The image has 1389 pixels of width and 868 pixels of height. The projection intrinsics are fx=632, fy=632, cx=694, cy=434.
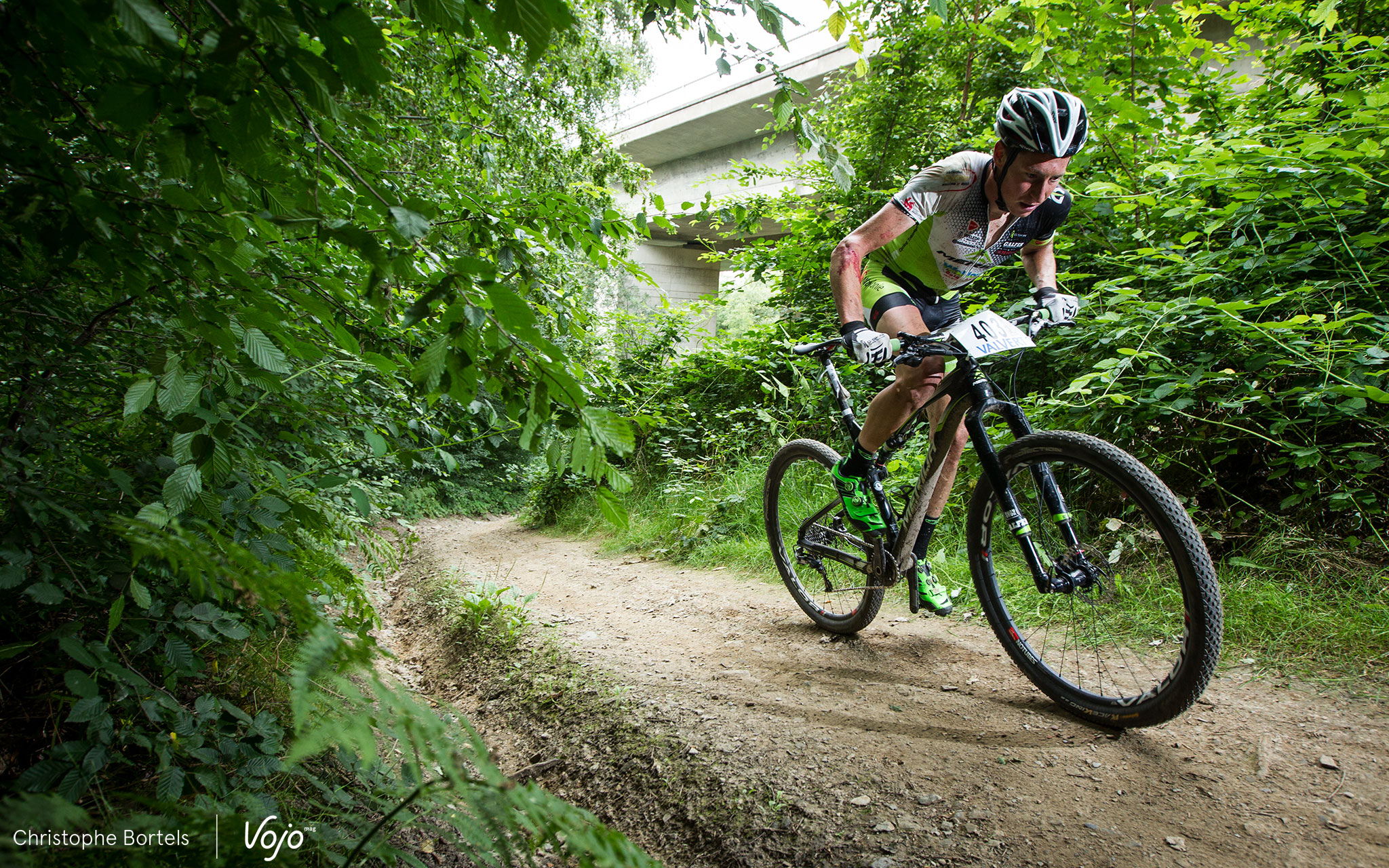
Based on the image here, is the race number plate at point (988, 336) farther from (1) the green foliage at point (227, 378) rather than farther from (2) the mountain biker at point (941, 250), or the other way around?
(1) the green foliage at point (227, 378)

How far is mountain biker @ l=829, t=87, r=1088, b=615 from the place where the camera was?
222cm

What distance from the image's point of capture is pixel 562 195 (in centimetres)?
190

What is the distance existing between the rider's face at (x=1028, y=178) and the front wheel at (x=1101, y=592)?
0.90 metres

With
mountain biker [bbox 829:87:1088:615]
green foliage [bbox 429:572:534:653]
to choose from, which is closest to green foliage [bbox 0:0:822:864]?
green foliage [bbox 429:572:534:653]

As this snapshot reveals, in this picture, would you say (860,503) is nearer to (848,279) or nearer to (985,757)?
(848,279)

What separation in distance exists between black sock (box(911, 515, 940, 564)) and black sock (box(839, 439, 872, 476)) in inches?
13.8

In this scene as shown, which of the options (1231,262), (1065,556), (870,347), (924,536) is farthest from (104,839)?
(1231,262)

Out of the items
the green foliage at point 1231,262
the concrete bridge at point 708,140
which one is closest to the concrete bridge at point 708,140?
the concrete bridge at point 708,140

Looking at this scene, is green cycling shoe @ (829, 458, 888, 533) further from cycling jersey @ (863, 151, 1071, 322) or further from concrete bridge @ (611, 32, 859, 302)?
concrete bridge @ (611, 32, 859, 302)

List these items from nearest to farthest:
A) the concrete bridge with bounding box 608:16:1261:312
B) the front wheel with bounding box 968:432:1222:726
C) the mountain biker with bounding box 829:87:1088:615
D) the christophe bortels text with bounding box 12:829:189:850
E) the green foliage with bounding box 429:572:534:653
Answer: the christophe bortels text with bounding box 12:829:189:850, the front wheel with bounding box 968:432:1222:726, the mountain biker with bounding box 829:87:1088:615, the green foliage with bounding box 429:572:534:653, the concrete bridge with bounding box 608:16:1261:312

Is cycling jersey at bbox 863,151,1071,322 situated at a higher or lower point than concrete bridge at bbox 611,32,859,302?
lower

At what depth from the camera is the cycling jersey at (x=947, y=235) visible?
2482mm

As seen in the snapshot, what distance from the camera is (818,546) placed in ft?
10.5

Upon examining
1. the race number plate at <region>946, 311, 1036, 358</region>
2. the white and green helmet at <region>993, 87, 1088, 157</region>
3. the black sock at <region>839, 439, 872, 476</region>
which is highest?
the white and green helmet at <region>993, 87, 1088, 157</region>
